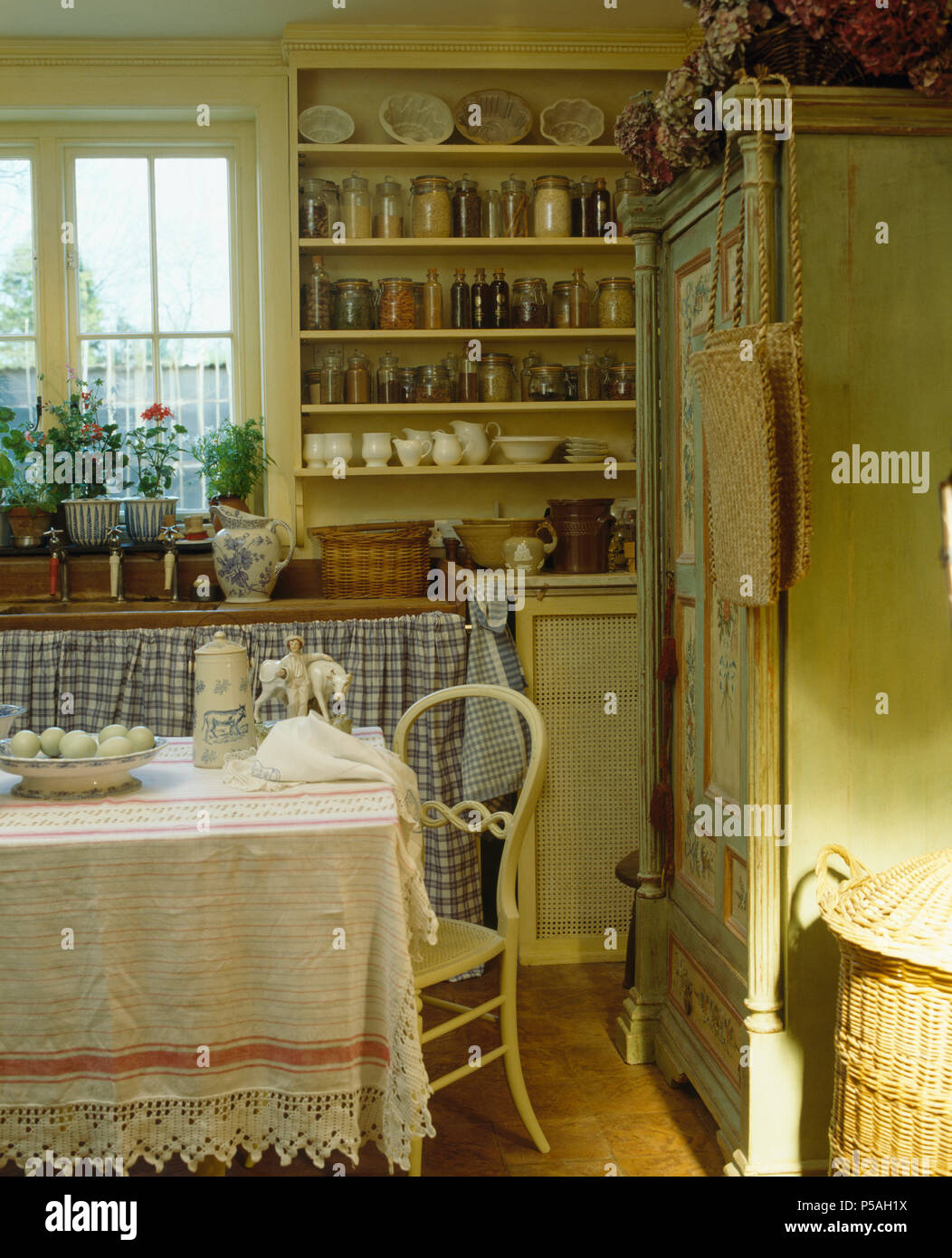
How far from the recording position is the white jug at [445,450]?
12.1 ft

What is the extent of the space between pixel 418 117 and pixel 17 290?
1488 mm

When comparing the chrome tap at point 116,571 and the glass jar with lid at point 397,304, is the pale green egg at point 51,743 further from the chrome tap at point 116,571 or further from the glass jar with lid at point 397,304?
the glass jar with lid at point 397,304

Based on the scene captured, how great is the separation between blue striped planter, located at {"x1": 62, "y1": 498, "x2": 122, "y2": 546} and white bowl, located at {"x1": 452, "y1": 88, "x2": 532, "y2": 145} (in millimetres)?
1707

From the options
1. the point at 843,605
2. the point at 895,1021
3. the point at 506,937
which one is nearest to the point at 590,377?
the point at 843,605

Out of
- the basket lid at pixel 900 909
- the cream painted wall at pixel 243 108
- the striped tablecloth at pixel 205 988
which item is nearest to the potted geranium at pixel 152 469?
the cream painted wall at pixel 243 108

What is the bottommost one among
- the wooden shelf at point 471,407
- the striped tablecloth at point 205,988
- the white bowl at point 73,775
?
the striped tablecloth at point 205,988

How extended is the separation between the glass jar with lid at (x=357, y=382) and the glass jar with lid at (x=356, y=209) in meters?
0.39

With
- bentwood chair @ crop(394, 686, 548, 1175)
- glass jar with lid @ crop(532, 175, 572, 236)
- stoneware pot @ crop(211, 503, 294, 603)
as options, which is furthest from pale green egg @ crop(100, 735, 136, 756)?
glass jar with lid @ crop(532, 175, 572, 236)

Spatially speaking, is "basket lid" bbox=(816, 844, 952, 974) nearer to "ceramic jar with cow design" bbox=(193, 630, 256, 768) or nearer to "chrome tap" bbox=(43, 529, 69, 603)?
"ceramic jar with cow design" bbox=(193, 630, 256, 768)

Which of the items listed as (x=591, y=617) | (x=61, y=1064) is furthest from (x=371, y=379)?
(x=61, y=1064)

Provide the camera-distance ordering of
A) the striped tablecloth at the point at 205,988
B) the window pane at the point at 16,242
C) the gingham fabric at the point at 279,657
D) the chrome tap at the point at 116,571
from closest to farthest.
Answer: the striped tablecloth at the point at 205,988 → the gingham fabric at the point at 279,657 → the chrome tap at the point at 116,571 → the window pane at the point at 16,242

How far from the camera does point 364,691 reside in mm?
3357

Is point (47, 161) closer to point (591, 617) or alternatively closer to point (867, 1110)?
point (591, 617)
